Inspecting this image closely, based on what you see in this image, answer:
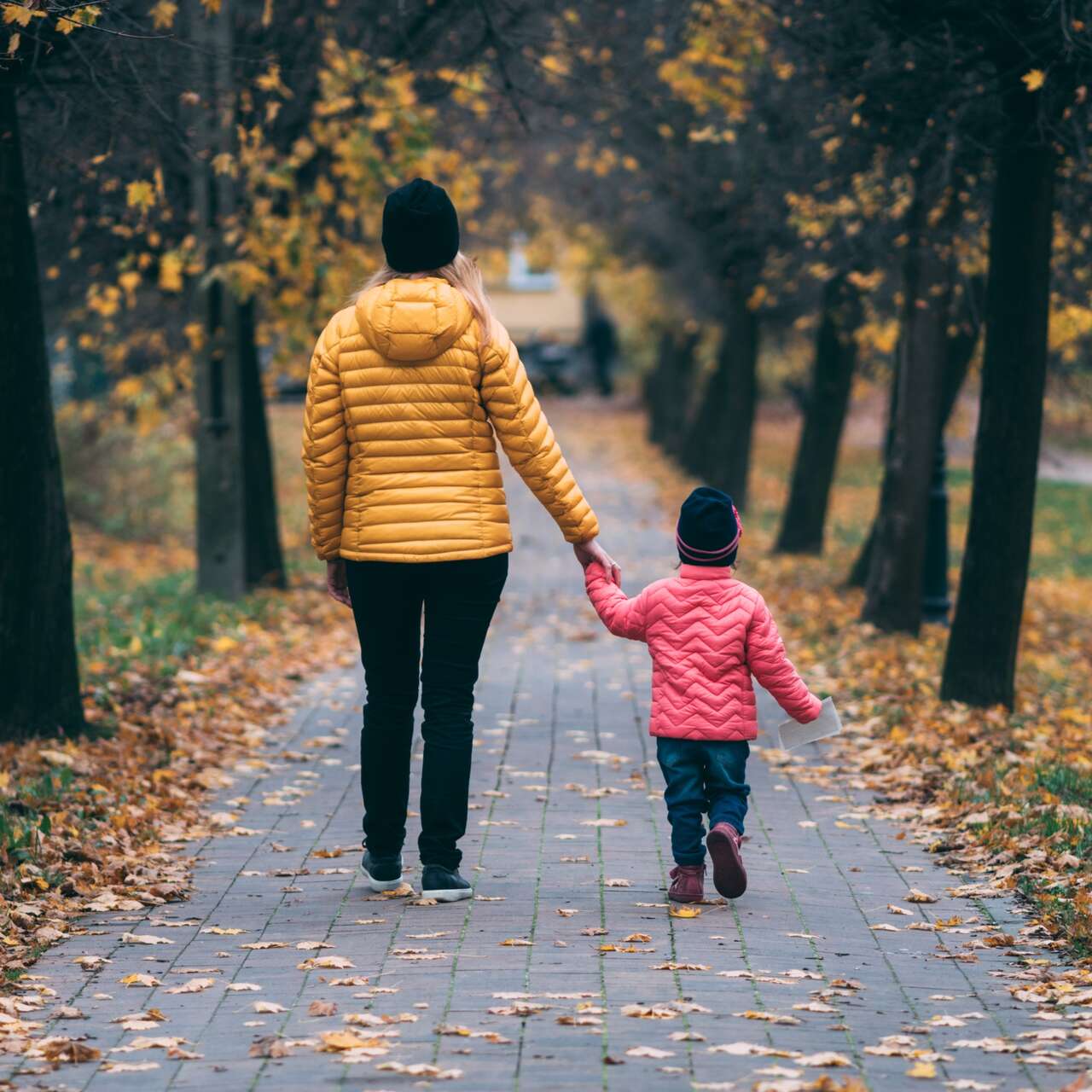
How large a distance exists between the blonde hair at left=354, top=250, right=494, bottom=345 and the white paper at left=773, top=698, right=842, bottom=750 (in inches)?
64.0

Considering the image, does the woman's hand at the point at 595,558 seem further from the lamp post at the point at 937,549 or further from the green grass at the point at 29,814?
the lamp post at the point at 937,549

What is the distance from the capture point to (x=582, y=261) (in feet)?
102

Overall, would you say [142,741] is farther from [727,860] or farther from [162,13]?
[727,860]

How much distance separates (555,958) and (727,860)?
0.79 meters

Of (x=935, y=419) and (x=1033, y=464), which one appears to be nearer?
(x=1033, y=464)

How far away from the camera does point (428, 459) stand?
5.30 metres

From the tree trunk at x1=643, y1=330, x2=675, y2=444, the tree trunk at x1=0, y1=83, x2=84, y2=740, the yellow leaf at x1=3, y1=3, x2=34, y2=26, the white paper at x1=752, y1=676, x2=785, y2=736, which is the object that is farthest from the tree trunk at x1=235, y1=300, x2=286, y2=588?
the tree trunk at x1=643, y1=330, x2=675, y2=444

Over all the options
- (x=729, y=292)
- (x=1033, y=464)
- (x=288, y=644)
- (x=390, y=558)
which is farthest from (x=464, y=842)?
(x=729, y=292)

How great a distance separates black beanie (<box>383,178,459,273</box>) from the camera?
17.3 feet

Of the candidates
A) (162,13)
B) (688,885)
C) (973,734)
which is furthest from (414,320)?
(973,734)

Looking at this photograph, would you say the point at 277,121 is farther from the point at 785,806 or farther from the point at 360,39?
the point at 785,806

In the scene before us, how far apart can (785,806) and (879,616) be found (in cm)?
565

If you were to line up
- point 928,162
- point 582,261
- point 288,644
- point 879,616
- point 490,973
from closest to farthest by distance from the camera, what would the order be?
point 490,973 → point 928,162 → point 288,644 → point 879,616 → point 582,261

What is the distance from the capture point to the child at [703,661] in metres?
5.50
